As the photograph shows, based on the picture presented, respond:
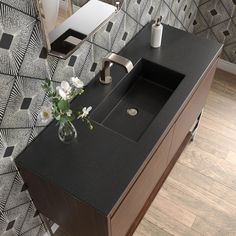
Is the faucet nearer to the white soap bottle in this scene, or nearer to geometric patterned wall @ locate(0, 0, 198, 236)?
geometric patterned wall @ locate(0, 0, 198, 236)

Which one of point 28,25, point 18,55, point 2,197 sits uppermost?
point 28,25

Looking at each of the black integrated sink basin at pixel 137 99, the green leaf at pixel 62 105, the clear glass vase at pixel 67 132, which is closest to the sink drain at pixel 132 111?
the black integrated sink basin at pixel 137 99

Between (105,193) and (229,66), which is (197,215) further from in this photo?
(229,66)

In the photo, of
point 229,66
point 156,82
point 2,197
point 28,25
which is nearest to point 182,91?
point 156,82

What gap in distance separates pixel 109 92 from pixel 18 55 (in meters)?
0.60

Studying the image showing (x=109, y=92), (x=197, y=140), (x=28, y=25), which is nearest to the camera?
(x=28, y=25)

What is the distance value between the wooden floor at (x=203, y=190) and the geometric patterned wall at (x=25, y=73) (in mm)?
620

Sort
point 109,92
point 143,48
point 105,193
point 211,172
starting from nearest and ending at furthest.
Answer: point 105,193 < point 109,92 < point 143,48 < point 211,172

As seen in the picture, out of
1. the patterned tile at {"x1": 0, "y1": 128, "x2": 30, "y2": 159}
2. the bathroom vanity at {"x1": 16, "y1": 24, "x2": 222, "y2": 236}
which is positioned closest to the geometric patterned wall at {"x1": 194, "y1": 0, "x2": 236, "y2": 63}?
the bathroom vanity at {"x1": 16, "y1": 24, "x2": 222, "y2": 236}

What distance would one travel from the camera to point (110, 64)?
1.59 metres

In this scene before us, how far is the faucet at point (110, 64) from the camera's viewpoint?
56.6 inches

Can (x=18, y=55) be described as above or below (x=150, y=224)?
above

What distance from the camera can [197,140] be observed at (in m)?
2.54

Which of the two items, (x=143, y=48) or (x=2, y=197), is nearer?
(x=2, y=197)
